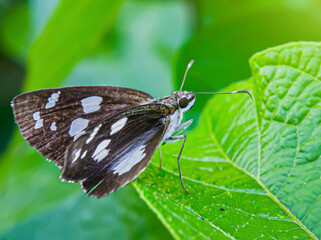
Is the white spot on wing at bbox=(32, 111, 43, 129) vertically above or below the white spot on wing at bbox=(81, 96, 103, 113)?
above

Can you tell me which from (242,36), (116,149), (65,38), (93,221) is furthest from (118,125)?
(242,36)

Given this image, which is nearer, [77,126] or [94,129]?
[94,129]

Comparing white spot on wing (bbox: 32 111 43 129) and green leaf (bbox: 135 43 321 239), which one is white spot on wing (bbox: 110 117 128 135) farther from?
white spot on wing (bbox: 32 111 43 129)

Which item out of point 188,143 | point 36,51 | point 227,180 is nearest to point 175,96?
point 188,143

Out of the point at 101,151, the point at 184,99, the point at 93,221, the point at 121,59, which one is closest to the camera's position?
the point at 101,151

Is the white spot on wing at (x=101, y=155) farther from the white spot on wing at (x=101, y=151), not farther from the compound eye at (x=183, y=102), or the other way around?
the compound eye at (x=183, y=102)

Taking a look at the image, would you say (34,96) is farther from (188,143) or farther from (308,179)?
(308,179)

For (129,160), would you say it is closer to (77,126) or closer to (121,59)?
(77,126)

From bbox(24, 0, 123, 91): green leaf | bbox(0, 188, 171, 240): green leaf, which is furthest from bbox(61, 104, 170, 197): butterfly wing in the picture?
bbox(24, 0, 123, 91): green leaf
